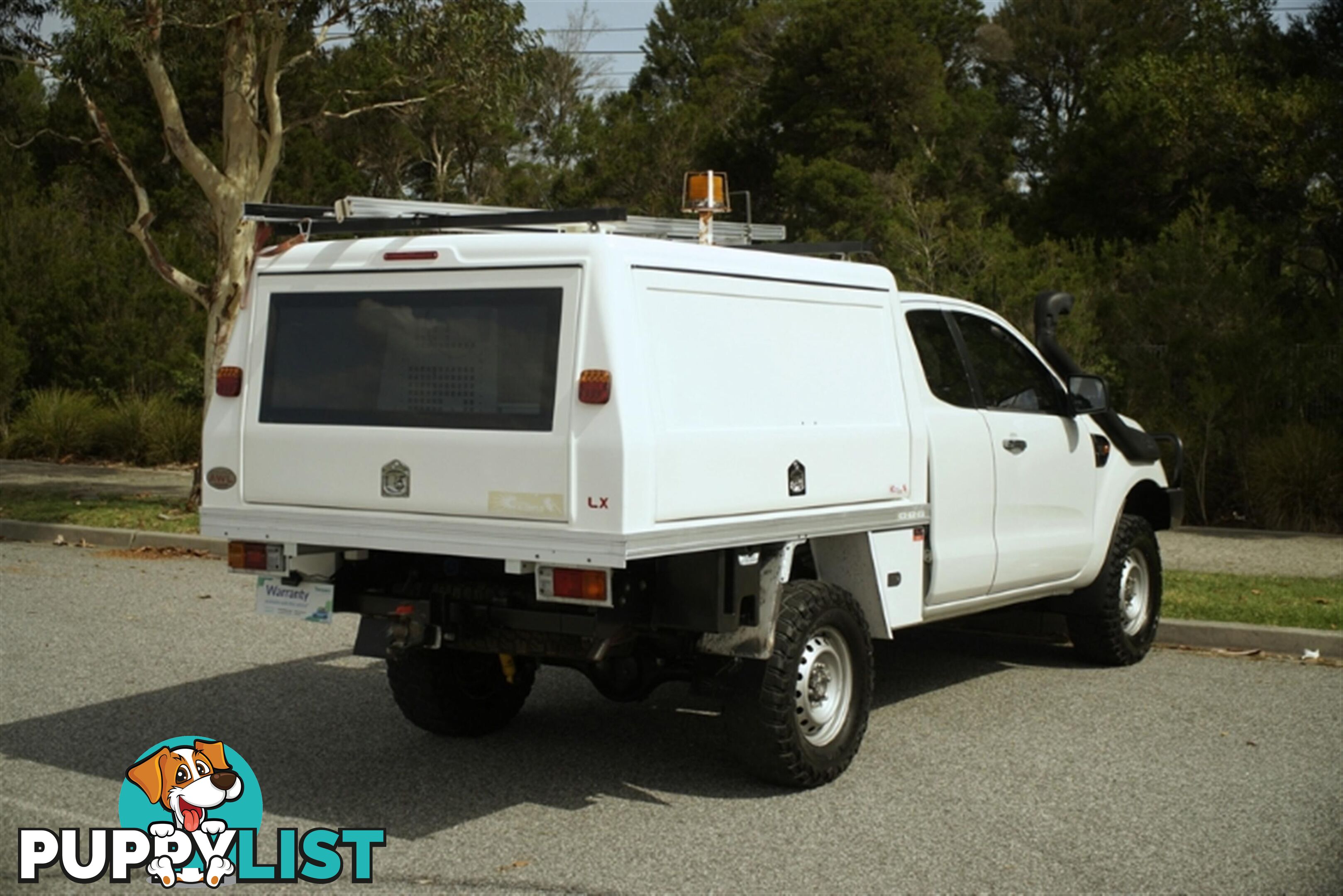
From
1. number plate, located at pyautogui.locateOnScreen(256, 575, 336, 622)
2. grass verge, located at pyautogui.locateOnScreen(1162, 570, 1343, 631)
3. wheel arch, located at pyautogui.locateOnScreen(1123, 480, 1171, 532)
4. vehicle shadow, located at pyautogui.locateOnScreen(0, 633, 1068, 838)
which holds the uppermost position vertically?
wheel arch, located at pyautogui.locateOnScreen(1123, 480, 1171, 532)

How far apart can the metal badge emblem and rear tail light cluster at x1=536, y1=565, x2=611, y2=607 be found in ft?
2.16

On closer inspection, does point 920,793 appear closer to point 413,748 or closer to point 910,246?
point 413,748

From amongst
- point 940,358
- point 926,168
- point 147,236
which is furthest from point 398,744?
point 926,168

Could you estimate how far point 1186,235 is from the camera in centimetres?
1691

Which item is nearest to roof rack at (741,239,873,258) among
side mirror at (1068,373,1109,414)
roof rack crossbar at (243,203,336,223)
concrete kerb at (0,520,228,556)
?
side mirror at (1068,373,1109,414)

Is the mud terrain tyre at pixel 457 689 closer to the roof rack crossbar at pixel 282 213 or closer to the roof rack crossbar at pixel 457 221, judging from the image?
the roof rack crossbar at pixel 457 221

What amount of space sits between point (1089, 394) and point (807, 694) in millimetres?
3087

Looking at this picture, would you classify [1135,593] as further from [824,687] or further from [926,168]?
[926,168]

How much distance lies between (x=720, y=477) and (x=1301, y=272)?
1771cm

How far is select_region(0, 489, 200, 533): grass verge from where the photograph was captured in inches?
591

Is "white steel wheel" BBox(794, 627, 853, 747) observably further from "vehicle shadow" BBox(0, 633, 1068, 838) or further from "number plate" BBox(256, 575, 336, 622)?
"number plate" BBox(256, 575, 336, 622)

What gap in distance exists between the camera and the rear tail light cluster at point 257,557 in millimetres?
6410

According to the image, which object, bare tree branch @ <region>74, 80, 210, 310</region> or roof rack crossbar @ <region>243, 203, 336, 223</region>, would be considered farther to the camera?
bare tree branch @ <region>74, 80, 210, 310</region>

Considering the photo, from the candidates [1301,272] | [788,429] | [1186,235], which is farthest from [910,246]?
[788,429]
